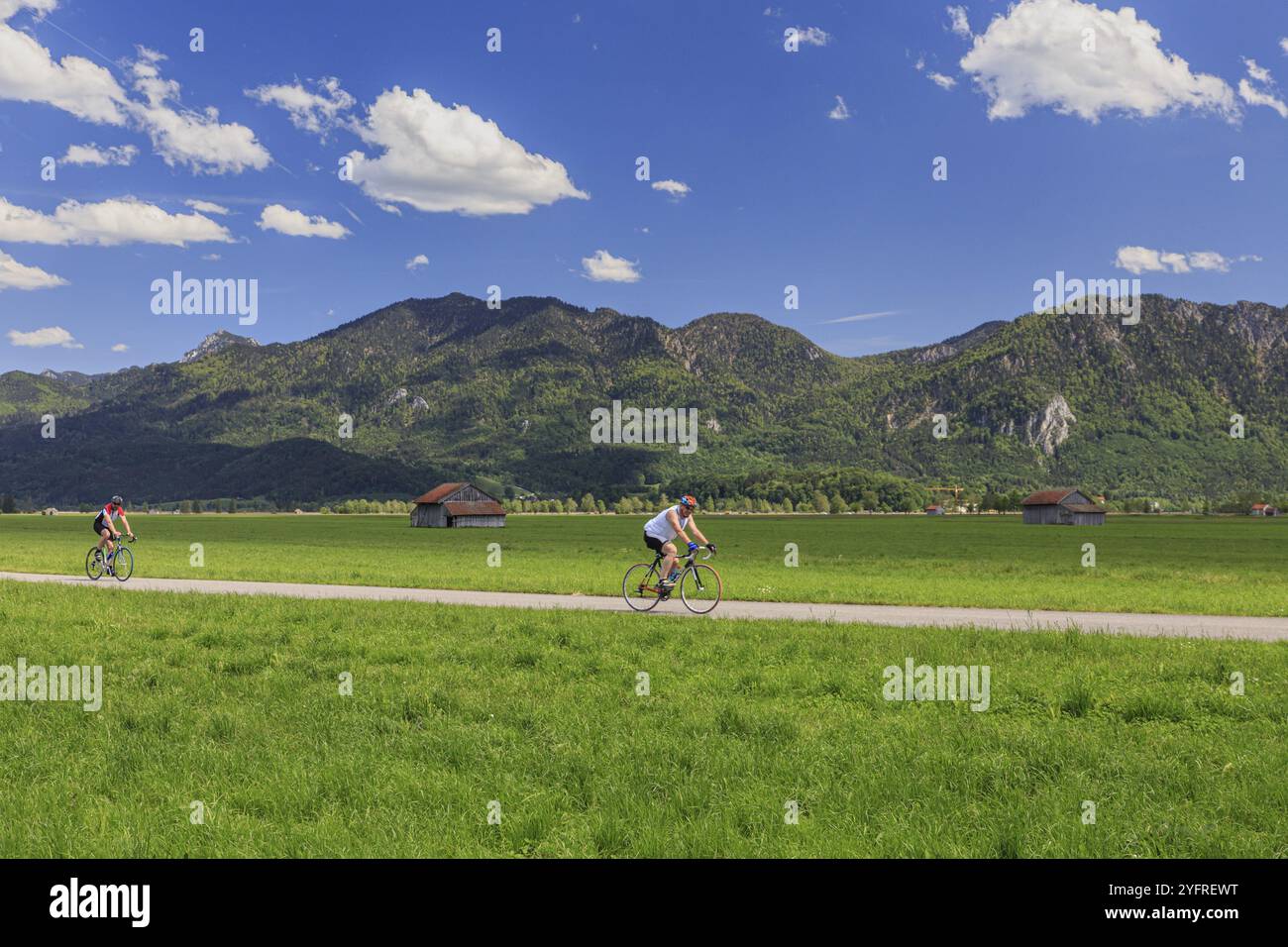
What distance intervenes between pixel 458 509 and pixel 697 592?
109950 millimetres

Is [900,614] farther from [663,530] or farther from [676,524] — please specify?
[663,530]

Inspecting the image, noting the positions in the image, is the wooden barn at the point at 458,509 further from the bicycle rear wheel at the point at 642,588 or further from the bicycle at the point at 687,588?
the bicycle at the point at 687,588

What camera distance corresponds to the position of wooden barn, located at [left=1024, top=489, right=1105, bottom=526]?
138750 millimetres

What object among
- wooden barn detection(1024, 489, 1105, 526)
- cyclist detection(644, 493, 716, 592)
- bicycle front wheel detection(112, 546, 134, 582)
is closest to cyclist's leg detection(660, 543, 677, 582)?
cyclist detection(644, 493, 716, 592)

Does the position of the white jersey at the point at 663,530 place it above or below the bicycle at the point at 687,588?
above

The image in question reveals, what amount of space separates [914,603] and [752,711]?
13655mm

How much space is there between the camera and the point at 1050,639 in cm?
1442

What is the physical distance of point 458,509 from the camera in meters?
126

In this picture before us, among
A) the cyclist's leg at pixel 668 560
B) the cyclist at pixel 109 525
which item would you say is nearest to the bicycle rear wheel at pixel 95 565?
the cyclist at pixel 109 525

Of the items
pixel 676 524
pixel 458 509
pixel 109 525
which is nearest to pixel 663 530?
pixel 676 524

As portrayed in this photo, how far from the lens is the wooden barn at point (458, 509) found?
126 metres

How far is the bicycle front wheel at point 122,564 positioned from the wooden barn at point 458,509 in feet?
311
